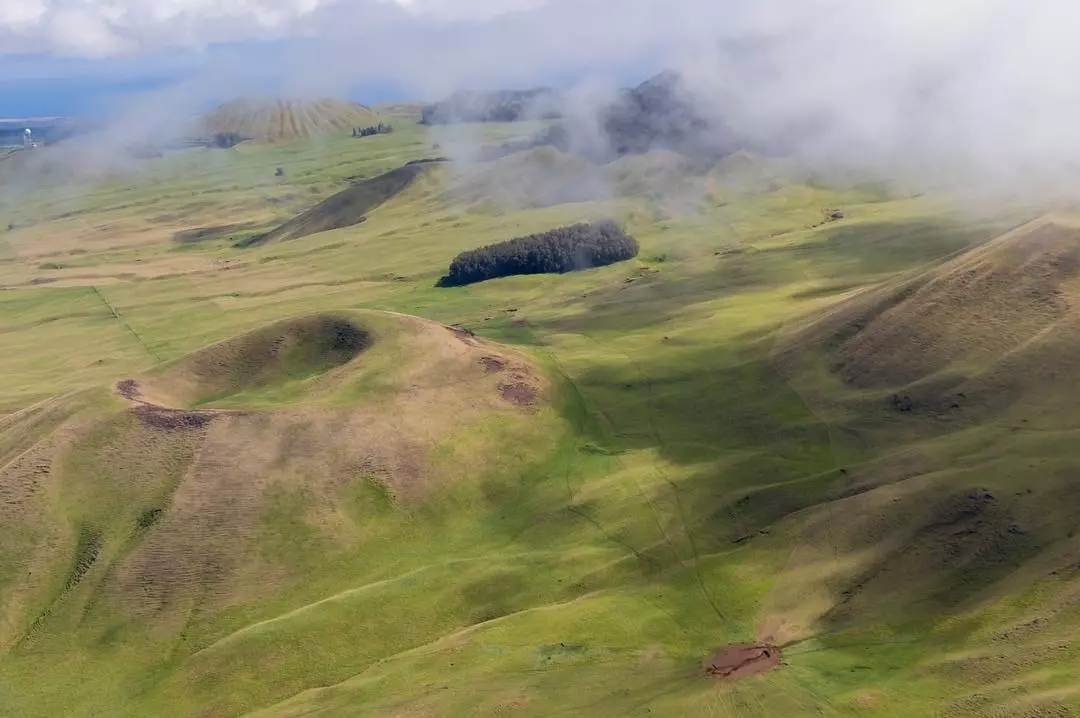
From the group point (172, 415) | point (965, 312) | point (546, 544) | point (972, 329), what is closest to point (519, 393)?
point (546, 544)

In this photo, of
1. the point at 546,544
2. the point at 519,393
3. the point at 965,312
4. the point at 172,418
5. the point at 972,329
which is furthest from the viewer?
the point at 519,393

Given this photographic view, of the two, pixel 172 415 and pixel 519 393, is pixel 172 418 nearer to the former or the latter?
pixel 172 415

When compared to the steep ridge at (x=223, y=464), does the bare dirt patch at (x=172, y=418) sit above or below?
above

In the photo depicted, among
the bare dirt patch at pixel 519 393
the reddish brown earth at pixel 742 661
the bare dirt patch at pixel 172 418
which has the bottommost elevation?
the reddish brown earth at pixel 742 661

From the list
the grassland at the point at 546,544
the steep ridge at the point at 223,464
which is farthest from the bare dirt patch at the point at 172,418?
the grassland at the point at 546,544

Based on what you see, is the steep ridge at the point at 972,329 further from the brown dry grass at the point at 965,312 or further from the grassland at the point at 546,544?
the grassland at the point at 546,544

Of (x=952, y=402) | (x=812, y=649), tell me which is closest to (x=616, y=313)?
(x=952, y=402)

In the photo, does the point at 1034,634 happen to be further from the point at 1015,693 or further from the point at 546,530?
the point at 546,530

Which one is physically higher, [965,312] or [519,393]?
[965,312]
